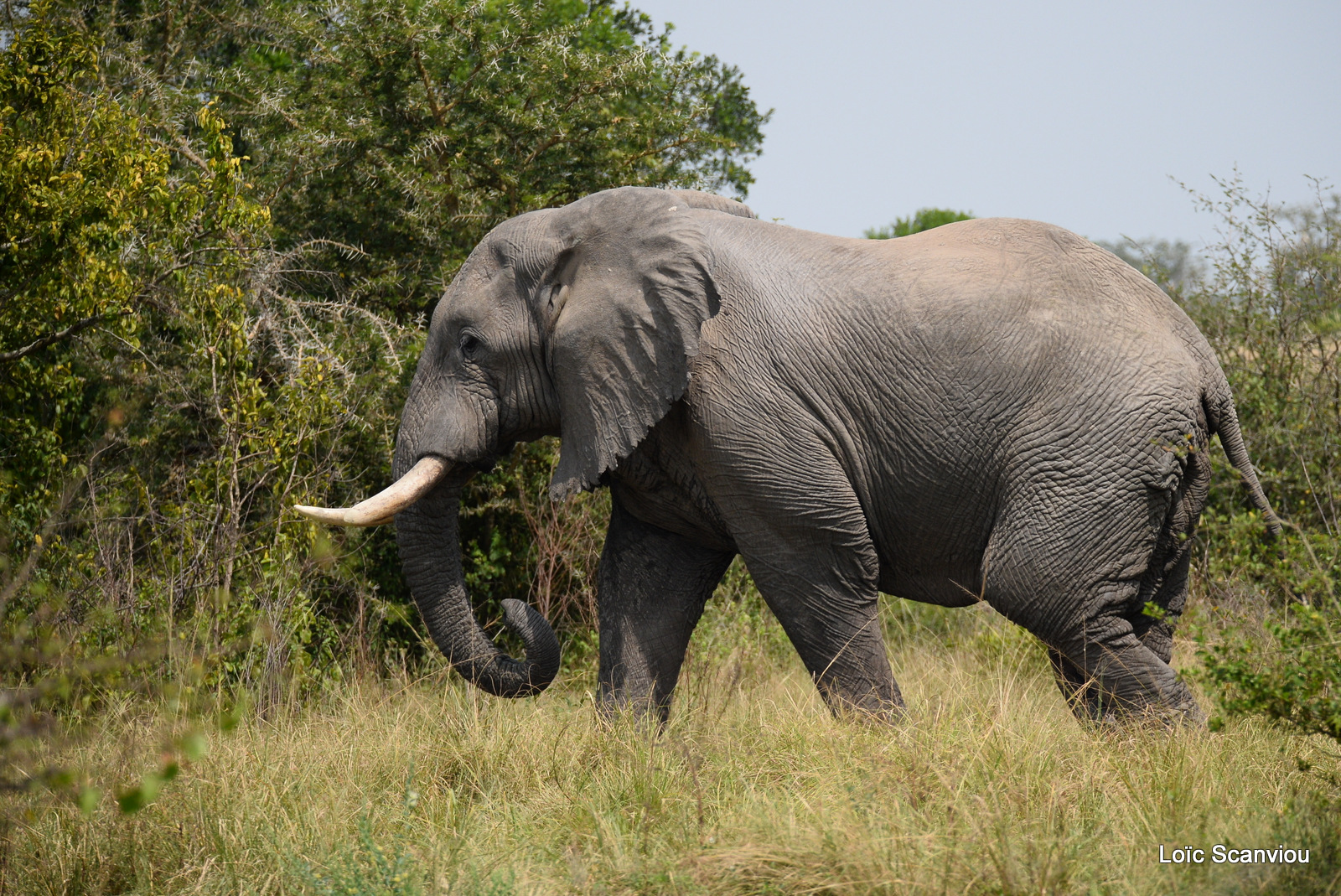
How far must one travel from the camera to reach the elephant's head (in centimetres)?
472

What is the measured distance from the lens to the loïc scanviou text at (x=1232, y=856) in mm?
3391

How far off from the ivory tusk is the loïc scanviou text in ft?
9.99

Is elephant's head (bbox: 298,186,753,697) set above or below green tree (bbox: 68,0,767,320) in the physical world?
below

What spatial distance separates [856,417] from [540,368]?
53.3 inches

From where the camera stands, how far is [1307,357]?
28.0 feet

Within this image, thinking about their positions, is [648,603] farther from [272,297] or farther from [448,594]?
[272,297]

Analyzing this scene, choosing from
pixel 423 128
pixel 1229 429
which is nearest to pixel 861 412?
pixel 1229 429

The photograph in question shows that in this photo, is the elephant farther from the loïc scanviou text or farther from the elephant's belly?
the loïc scanviou text

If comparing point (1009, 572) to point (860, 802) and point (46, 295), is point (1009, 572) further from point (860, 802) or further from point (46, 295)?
point (46, 295)

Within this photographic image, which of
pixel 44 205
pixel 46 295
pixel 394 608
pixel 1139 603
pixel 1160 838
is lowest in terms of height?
pixel 394 608

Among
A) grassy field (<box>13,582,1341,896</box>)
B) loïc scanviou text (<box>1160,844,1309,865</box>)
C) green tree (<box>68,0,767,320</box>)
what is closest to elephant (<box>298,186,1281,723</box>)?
grassy field (<box>13,582,1341,896</box>)

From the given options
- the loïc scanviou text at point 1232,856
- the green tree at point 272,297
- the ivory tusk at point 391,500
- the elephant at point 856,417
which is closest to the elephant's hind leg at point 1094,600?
the elephant at point 856,417

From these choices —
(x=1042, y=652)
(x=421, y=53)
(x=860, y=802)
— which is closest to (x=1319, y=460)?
(x=1042, y=652)

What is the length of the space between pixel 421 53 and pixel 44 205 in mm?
3400
